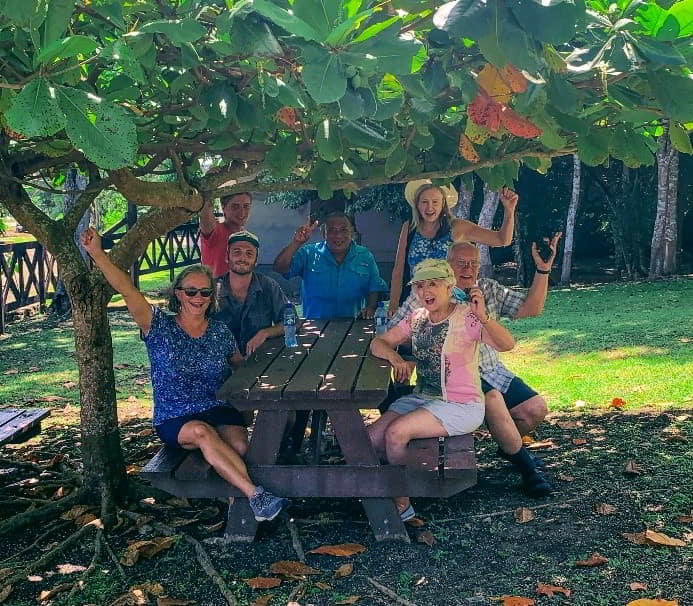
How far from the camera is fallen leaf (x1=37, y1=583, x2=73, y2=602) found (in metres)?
3.89

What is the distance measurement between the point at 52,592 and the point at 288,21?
2.90 metres

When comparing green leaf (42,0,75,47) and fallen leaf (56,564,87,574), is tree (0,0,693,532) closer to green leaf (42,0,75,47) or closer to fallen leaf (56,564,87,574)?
green leaf (42,0,75,47)

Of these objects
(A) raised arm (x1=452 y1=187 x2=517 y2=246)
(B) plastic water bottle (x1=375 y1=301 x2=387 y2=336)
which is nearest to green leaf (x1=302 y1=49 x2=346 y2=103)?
(B) plastic water bottle (x1=375 y1=301 x2=387 y2=336)

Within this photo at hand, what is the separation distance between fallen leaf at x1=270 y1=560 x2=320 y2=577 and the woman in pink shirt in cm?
69

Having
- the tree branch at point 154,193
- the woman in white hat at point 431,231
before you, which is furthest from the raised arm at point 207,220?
the woman in white hat at point 431,231

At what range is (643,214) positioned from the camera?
17.5m

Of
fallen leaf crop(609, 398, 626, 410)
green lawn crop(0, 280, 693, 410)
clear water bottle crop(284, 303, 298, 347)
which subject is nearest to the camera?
clear water bottle crop(284, 303, 298, 347)

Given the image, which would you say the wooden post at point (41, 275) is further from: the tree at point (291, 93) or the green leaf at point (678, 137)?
the green leaf at point (678, 137)

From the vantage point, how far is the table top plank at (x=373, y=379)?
4.17 meters

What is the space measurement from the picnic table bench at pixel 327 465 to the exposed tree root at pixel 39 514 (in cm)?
81

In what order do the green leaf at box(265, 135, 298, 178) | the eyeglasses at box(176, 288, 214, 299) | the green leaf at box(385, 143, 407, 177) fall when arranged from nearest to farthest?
the green leaf at box(385, 143, 407, 177) < the green leaf at box(265, 135, 298, 178) < the eyeglasses at box(176, 288, 214, 299)

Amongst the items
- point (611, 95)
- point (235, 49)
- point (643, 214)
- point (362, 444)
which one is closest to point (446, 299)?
point (362, 444)

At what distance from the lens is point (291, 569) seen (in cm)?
410

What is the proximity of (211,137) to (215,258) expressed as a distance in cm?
167
